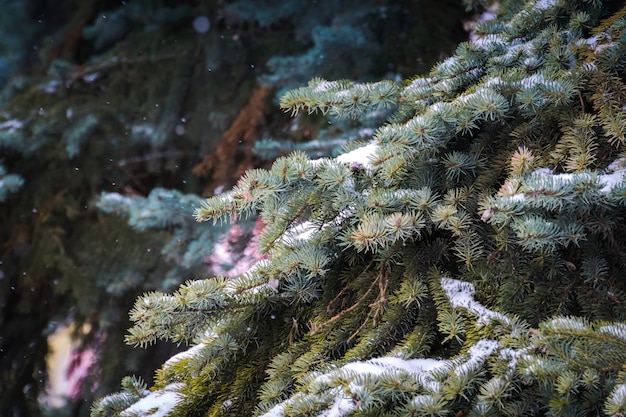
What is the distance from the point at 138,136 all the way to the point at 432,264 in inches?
123

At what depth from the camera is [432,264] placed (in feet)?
3.64

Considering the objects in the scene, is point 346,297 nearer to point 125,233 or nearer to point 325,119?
point 325,119

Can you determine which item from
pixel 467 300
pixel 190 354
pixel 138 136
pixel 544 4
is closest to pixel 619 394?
pixel 467 300

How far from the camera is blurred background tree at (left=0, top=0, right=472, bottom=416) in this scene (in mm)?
3168

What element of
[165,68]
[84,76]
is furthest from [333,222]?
[84,76]

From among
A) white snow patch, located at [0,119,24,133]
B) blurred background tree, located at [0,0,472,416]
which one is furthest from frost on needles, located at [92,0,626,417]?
white snow patch, located at [0,119,24,133]

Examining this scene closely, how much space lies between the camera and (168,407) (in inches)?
44.1

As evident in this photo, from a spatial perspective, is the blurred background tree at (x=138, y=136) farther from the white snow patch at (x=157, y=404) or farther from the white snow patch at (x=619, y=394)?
the white snow patch at (x=619, y=394)

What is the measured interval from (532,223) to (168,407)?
779 millimetres

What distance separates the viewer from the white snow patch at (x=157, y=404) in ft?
3.66

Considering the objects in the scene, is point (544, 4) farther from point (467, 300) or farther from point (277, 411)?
point (277, 411)

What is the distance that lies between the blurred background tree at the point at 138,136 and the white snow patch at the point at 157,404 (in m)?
1.86

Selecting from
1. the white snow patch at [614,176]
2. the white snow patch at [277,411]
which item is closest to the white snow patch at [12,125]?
the white snow patch at [277,411]

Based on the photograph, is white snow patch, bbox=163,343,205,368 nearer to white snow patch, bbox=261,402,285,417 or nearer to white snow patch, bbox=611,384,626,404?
white snow patch, bbox=261,402,285,417
